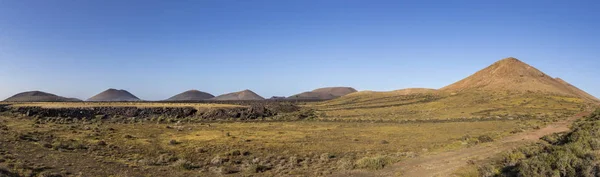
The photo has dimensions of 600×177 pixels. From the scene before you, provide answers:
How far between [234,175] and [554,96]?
230 ft

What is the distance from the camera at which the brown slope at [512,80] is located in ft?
249

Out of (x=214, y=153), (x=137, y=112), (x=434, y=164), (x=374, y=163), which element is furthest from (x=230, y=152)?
(x=137, y=112)

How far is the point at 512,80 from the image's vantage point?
8256 cm

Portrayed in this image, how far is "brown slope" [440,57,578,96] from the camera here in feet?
249

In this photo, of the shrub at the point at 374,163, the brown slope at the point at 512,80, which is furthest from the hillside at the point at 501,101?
the shrub at the point at 374,163

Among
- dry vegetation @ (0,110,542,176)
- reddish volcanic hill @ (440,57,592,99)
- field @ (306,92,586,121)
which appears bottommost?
dry vegetation @ (0,110,542,176)

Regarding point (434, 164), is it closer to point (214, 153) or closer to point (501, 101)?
point (214, 153)

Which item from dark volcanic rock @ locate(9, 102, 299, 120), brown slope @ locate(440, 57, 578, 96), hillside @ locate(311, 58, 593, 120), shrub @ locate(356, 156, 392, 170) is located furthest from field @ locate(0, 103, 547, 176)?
brown slope @ locate(440, 57, 578, 96)

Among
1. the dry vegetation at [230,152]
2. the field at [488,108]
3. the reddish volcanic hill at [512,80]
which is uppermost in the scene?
the reddish volcanic hill at [512,80]

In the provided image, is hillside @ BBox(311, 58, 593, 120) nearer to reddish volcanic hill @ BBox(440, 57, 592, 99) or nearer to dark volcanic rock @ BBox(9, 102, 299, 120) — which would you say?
reddish volcanic hill @ BBox(440, 57, 592, 99)

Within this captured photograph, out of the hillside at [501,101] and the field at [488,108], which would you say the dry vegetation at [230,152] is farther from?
the hillside at [501,101]

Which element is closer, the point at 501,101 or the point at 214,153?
the point at 214,153

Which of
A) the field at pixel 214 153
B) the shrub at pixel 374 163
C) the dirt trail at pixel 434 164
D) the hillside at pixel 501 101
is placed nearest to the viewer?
the dirt trail at pixel 434 164

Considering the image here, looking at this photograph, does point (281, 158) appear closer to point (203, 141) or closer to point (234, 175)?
point (234, 175)
